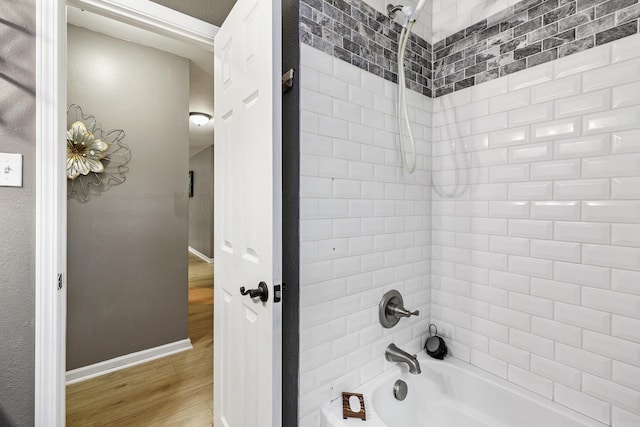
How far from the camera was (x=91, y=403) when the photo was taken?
1869mm

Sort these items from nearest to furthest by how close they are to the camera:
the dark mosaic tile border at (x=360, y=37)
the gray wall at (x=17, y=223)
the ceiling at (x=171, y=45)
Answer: the gray wall at (x=17, y=223)
the dark mosaic tile border at (x=360, y=37)
the ceiling at (x=171, y=45)

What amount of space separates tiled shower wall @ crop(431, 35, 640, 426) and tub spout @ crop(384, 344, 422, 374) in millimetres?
384

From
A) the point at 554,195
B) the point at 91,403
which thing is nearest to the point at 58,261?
the point at 91,403

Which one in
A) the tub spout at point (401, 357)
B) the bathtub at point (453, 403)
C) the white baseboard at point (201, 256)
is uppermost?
the tub spout at point (401, 357)

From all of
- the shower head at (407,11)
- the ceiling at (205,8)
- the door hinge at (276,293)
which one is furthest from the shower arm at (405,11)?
the door hinge at (276,293)

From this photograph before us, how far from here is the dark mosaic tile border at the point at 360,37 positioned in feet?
3.74

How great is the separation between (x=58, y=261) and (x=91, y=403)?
1400 mm

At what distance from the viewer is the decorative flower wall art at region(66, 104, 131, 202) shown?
2074mm

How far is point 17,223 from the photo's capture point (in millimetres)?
1052

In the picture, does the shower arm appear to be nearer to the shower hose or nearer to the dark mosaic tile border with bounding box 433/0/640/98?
the shower hose

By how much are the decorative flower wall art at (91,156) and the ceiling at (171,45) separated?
23.9 inches

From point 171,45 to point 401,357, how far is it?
2.81 metres

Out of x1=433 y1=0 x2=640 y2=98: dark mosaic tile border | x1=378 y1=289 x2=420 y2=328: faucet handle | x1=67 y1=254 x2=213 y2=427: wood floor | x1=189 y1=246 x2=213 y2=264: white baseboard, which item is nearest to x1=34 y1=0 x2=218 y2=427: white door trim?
x1=67 y1=254 x2=213 y2=427: wood floor

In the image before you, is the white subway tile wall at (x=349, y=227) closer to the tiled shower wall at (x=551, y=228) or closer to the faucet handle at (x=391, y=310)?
the faucet handle at (x=391, y=310)
